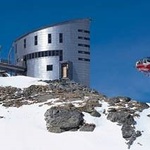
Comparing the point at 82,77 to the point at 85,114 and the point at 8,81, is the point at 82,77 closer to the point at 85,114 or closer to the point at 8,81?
the point at 8,81

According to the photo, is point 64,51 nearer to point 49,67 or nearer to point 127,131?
point 49,67

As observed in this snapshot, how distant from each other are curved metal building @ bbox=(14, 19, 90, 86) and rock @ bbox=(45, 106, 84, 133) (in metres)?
41.1

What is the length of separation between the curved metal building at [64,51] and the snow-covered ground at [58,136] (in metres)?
39.0

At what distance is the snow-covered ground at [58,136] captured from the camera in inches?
1852

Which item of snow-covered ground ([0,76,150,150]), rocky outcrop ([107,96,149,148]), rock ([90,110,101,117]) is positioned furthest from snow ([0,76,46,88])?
rock ([90,110,101,117])

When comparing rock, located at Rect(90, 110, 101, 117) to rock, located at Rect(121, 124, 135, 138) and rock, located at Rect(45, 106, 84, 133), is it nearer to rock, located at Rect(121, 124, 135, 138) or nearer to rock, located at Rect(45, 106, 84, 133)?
rock, located at Rect(45, 106, 84, 133)

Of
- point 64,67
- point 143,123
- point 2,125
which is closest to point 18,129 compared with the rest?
point 2,125

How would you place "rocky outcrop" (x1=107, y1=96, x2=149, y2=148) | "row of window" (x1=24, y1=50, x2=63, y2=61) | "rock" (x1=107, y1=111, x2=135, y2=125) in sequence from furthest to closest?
1. "row of window" (x1=24, y1=50, x2=63, y2=61)
2. "rock" (x1=107, y1=111, x2=135, y2=125)
3. "rocky outcrop" (x1=107, y1=96, x2=149, y2=148)

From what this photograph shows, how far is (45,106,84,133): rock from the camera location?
51.6m

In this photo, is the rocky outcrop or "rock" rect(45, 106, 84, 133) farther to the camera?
"rock" rect(45, 106, 84, 133)

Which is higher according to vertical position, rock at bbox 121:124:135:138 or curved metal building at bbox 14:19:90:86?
curved metal building at bbox 14:19:90:86

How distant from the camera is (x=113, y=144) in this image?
155ft

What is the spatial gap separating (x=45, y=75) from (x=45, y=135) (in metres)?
48.1

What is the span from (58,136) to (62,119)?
3043 millimetres
